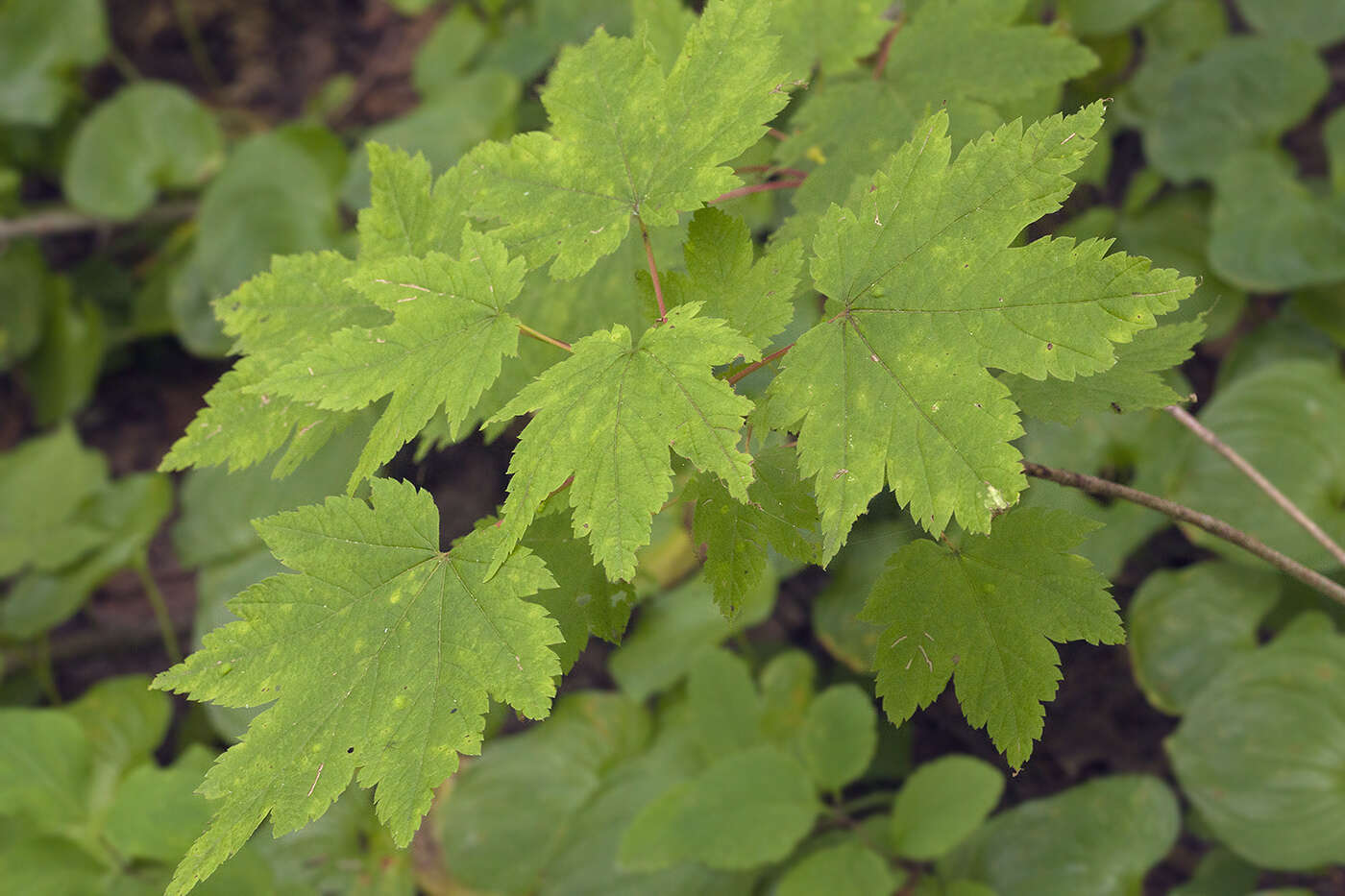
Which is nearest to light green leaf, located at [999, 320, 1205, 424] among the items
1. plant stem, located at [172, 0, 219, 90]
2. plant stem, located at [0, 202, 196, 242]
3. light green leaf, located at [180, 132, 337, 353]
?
light green leaf, located at [180, 132, 337, 353]

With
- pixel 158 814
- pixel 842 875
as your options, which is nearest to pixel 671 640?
pixel 842 875

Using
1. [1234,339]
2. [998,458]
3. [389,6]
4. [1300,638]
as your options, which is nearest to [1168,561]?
[1300,638]

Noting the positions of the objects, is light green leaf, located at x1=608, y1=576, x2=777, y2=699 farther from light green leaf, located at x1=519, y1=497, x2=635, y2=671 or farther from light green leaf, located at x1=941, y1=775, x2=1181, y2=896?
light green leaf, located at x1=519, y1=497, x2=635, y2=671

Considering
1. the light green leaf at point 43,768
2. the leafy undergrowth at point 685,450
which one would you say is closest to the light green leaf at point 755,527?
the leafy undergrowth at point 685,450

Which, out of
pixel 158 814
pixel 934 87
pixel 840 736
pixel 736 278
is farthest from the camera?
pixel 840 736

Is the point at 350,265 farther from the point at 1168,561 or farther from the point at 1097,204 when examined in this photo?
the point at 1097,204

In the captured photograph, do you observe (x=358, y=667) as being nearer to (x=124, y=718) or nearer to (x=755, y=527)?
(x=755, y=527)
